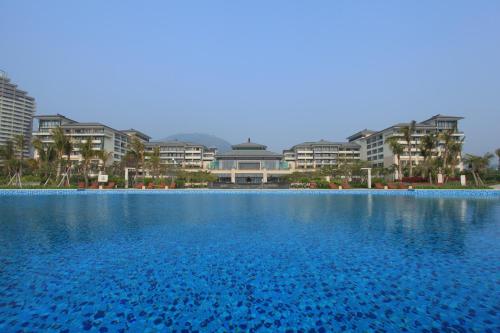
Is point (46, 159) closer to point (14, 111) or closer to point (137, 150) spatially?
point (137, 150)

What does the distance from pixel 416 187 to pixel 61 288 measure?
2136 inches

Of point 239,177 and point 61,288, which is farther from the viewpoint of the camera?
point 239,177

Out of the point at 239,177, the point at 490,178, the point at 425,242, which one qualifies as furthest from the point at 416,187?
the point at 239,177

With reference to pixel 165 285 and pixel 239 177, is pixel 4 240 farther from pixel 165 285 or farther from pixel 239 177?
pixel 239 177

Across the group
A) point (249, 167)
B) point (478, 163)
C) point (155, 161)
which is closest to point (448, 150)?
point (478, 163)

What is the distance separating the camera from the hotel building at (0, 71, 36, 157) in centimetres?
12096

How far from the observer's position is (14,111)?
412 feet

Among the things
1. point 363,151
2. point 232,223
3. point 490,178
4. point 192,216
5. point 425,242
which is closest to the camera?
point 425,242

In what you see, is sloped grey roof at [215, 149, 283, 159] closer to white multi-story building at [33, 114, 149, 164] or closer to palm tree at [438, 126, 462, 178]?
white multi-story building at [33, 114, 149, 164]

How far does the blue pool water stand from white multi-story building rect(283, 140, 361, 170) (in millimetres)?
86954

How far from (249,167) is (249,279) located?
8013 centimetres

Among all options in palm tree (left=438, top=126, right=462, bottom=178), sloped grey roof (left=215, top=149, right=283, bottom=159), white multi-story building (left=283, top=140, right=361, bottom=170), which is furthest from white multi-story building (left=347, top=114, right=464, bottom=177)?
sloped grey roof (left=215, top=149, right=283, bottom=159)

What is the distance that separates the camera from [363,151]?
102812 mm

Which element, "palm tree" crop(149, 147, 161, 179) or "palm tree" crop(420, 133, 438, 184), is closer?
"palm tree" crop(420, 133, 438, 184)
